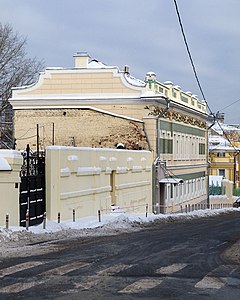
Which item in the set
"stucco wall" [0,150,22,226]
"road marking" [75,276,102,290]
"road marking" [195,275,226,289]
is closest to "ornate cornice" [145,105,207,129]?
"stucco wall" [0,150,22,226]

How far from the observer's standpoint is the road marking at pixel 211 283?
1142cm

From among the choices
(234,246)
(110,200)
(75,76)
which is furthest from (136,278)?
(75,76)

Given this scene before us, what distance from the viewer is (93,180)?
30438 mm

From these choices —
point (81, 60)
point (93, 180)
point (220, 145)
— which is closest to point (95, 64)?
point (81, 60)

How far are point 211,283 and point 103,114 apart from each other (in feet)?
103

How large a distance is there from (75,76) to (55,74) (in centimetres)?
139

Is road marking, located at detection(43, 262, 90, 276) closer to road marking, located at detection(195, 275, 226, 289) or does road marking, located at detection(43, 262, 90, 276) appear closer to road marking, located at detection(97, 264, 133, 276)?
road marking, located at detection(97, 264, 133, 276)

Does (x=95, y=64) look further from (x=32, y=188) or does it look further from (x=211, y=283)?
(x=211, y=283)

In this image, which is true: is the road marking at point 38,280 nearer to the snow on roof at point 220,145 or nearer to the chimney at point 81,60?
the chimney at point 81,60

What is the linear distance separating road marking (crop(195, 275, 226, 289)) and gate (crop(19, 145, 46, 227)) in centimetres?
1144

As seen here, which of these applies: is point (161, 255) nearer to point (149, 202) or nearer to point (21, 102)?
point (149, 202)

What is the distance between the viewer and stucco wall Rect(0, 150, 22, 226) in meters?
21.5

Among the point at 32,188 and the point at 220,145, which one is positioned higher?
the point at 220,145

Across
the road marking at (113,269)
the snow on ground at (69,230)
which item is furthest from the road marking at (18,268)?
the snow on ground at (69,230)
